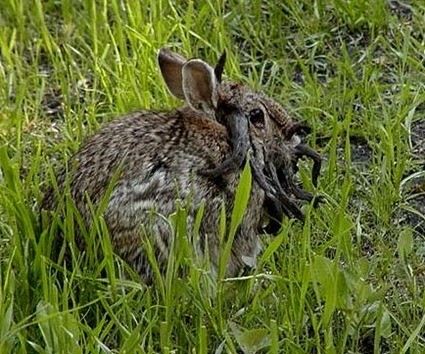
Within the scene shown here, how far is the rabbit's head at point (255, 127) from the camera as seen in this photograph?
479cm

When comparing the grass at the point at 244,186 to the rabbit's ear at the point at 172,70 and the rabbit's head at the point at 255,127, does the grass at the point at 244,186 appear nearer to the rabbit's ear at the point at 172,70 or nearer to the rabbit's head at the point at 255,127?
the rabbit's head at the point at 255,127

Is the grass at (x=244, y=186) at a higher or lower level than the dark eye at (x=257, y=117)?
lower

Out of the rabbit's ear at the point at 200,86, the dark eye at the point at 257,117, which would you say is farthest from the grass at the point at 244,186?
the rabbit's ear at the point at 200,86

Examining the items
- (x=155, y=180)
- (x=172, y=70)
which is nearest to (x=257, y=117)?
(x=172, y=70)

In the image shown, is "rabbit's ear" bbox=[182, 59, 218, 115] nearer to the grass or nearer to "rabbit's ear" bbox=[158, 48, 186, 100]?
"rabbit's ear" bbox=[158, 48, 186, 100]

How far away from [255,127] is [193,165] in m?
0.42

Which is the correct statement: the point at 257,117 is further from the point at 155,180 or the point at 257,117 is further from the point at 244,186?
the point at 244,186

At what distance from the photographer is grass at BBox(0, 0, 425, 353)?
4117 millimetres

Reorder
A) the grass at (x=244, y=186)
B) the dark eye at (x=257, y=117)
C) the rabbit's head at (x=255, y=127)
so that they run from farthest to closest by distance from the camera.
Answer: the dark eye at (x=257, y=117) → the rabbit's head at (x=255, y=127) → the grass at (x=244, y=186)

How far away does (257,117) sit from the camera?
16.2 ft

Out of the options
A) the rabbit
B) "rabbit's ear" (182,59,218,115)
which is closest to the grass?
the rabbit

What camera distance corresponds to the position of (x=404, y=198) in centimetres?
521

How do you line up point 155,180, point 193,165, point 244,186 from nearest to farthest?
point 244,186, point 155,180, point 193,165

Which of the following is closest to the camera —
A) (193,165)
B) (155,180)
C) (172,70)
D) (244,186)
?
(244,186)
